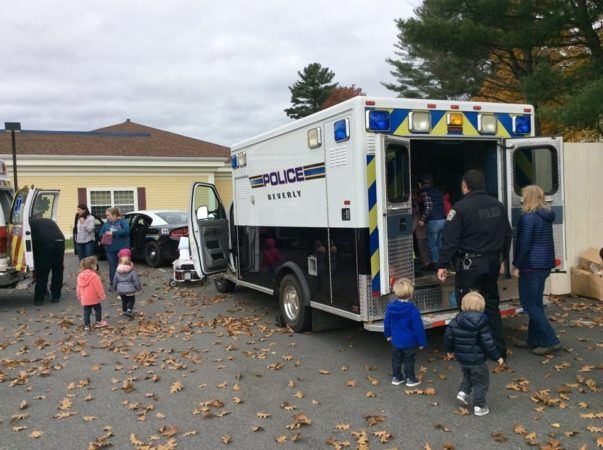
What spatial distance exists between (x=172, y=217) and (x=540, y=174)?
32.7 ft

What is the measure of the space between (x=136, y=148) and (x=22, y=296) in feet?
52.7

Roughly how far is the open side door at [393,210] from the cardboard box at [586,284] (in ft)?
13.9

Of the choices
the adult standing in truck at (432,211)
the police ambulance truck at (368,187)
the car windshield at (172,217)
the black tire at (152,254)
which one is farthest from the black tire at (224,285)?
the adult standing in truck at (432,211)

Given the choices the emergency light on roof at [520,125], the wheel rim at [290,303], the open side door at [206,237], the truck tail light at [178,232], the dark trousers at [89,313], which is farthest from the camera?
the truck tail light at [178,232]

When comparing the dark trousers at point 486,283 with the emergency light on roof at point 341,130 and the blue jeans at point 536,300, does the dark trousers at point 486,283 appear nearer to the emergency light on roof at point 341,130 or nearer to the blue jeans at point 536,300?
the blue jeans at point 536,300

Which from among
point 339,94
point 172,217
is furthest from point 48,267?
point 339,94

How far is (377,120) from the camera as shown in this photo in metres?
5.52

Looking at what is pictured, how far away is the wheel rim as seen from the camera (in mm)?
7129

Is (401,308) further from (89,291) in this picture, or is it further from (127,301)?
(127,301)

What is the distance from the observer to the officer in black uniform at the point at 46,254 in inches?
381

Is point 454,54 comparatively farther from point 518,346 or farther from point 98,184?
point 98,184

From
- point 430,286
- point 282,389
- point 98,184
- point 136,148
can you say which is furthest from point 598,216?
point 136,148

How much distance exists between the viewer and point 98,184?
2345cm

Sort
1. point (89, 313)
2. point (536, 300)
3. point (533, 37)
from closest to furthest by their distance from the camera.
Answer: point (536, 300) < point (89, 313) < point (533, 37)
